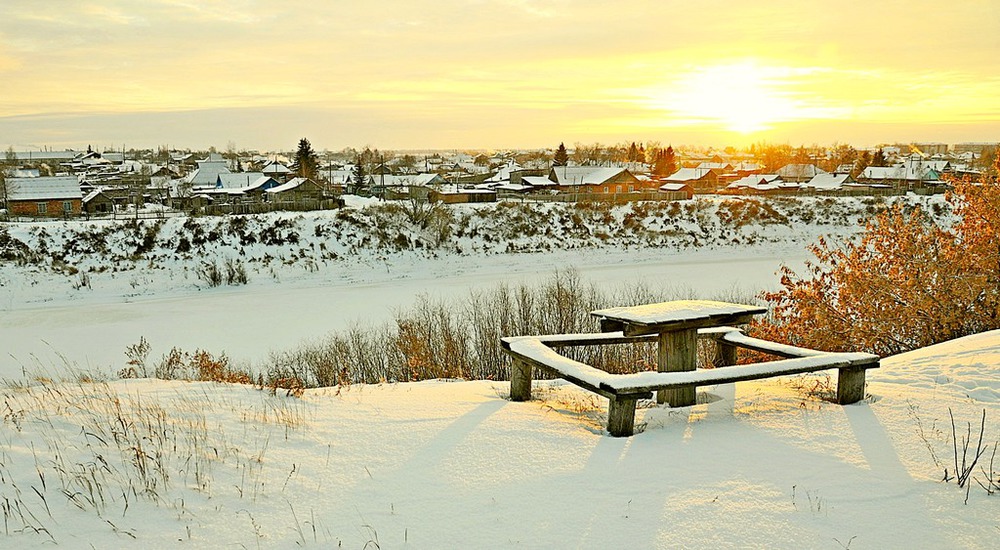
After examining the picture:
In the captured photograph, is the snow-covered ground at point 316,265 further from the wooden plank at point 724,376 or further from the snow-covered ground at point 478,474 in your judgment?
the wooden plank at point 724,376

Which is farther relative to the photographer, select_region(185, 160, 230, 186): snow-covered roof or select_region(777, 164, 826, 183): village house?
select_region(777, 164, 826, 183): village house


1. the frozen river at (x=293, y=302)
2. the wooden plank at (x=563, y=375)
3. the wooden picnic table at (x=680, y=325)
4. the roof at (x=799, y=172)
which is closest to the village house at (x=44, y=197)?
the frozen river at (x=293, y=302)

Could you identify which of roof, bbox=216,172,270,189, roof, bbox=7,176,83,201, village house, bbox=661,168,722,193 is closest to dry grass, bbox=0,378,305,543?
roof, bbox=7,176,83,201

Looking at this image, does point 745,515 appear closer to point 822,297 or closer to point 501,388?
point 501,388

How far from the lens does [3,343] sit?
24531 mm

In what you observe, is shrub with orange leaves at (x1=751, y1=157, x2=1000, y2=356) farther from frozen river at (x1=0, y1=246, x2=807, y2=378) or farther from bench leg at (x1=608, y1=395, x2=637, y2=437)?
frozen river at (x1=0, y1=246, x2=807, y2=378)

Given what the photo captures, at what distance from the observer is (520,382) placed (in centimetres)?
827

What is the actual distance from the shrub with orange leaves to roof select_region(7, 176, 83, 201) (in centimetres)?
5379

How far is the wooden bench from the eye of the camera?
21.8ft

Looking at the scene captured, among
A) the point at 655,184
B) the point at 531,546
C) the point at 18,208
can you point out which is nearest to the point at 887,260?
the point at 531,546

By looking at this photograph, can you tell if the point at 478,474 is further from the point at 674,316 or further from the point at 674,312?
the point at 674,312

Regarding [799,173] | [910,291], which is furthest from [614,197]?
[799,173]

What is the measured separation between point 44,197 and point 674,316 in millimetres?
57353

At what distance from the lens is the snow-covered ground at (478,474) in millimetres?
4531
